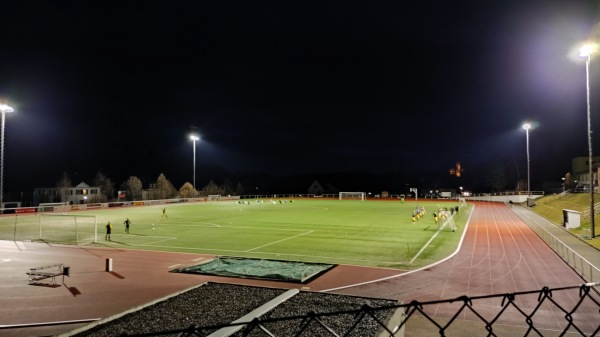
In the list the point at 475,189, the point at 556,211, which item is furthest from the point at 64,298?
the point at 475,189

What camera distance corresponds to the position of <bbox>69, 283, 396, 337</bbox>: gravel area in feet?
34.6

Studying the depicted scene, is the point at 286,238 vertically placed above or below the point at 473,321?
above

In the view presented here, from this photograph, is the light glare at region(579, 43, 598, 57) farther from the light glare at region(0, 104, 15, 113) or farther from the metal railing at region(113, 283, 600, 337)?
the light glare at region(0, 104, 15, 113)

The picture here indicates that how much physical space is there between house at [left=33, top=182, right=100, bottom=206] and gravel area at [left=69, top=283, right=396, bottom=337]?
82114 millimetres

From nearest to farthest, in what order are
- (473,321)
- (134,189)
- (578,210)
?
1. (473,321)
2. (578,210)
3. (134,189)

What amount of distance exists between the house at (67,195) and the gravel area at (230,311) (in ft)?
269

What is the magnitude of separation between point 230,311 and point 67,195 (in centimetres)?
A: 9151

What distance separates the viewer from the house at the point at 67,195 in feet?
284

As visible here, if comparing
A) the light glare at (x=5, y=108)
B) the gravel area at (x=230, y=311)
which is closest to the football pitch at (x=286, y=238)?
the gravel area at (x=230, y=311)

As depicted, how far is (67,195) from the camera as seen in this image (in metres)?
88.8

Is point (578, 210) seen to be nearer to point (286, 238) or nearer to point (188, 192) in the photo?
point (286, 238)

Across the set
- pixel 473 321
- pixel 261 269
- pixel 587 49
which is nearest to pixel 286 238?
pixel 261 269

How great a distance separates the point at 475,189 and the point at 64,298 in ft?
495

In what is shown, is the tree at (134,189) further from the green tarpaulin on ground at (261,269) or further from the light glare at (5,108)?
the green tarpaulin on ground at (261,269)
